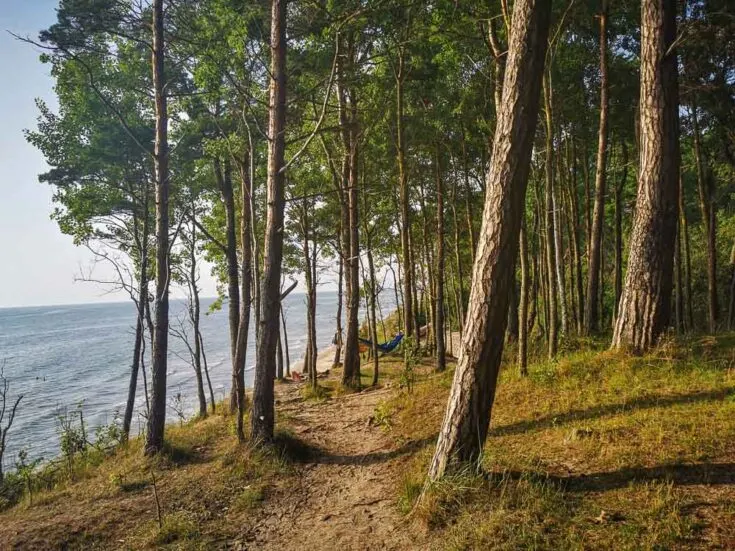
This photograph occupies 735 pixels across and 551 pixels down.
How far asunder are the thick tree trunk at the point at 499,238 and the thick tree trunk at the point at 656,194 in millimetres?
3517

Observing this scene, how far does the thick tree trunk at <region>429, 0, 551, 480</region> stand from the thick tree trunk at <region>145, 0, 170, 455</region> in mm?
5740

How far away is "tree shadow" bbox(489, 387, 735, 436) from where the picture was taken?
15.2 ft

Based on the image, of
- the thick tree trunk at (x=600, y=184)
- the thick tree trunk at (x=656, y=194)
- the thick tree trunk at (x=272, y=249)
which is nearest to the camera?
the thick tree trunk at (x=656, y=194)

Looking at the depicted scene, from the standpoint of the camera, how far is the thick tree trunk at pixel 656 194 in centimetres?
596

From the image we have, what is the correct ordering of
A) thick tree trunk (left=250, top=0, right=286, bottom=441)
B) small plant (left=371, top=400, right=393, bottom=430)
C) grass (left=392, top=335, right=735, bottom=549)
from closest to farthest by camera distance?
grass (left=392, top=335, right=735, bottom=549)
thick tree trunk (left=250, top=0, right=286, bottom=441)
small plant (left=371, top=400, right=393, bottom=430)

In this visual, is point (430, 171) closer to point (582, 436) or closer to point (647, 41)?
point (647, 41)

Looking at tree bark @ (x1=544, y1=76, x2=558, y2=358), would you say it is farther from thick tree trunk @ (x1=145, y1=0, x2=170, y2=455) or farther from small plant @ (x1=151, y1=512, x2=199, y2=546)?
thick tree trunk @ (x1=145, y1=0, x2=170, y2=455)

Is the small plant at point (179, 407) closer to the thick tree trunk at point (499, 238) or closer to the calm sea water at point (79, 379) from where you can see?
the calm sea water at point (79, 379)

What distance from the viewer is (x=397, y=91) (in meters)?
10.3

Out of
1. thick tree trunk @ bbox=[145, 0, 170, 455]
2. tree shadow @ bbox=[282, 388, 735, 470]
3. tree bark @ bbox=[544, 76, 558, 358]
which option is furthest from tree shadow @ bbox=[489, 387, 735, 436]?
thick tree trunk @ bbox=[145, 0, 170, 455]

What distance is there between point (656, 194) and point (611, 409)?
3.30m

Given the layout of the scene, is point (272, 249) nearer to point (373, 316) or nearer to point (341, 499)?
point (341, 499)

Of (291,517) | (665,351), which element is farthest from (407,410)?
(665,351)

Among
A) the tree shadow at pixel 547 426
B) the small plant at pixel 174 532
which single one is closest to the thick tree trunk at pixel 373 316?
the tree shadow at pixel 547 426
